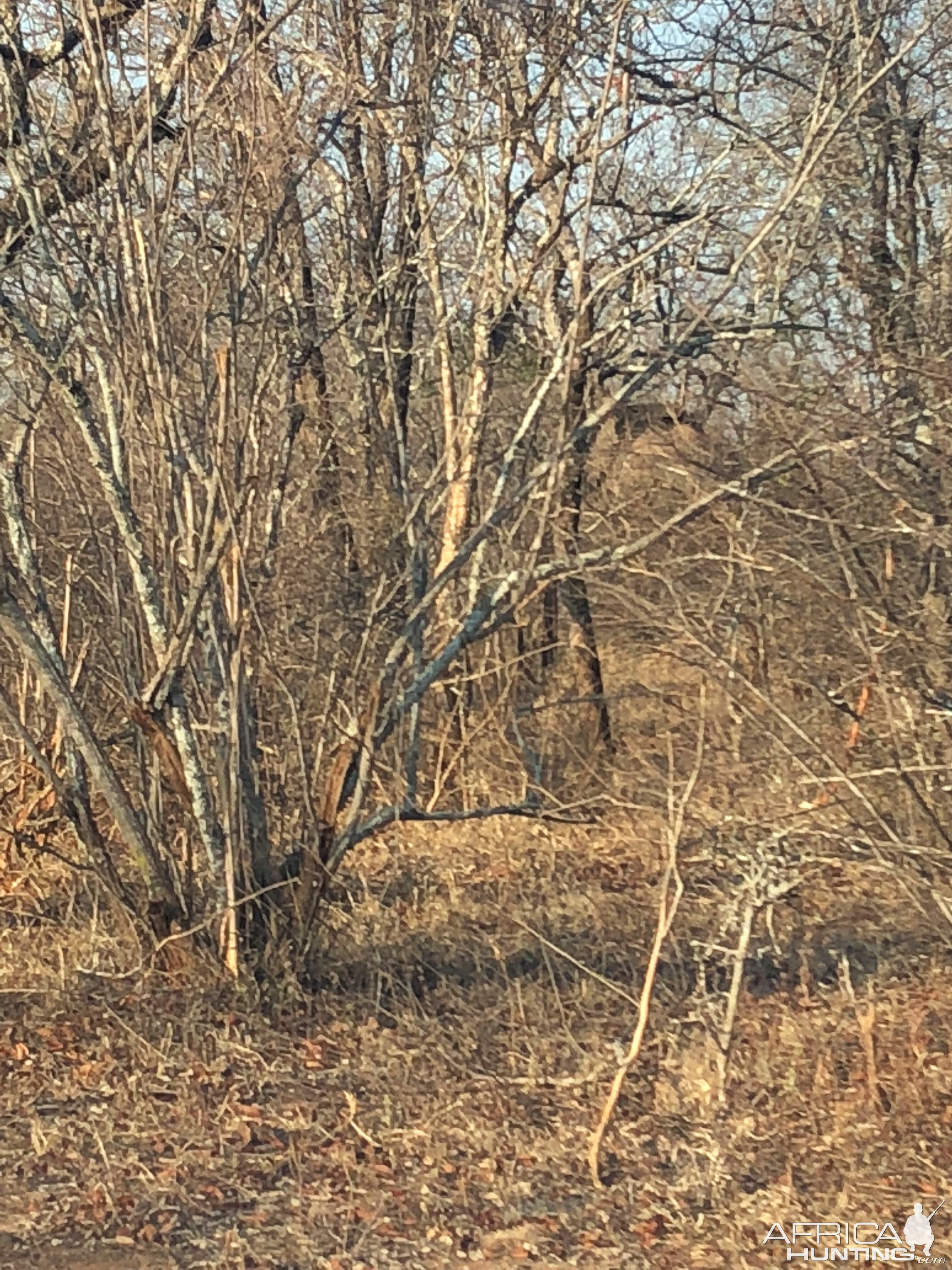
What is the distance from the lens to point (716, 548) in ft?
20.2

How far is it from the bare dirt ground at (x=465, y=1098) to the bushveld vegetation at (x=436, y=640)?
0.02 metres

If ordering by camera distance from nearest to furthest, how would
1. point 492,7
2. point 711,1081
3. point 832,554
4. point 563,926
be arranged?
point 711,1081 → point 832,554 → point 492,7 → point 563,926

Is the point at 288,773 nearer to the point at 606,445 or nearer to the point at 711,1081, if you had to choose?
the point at 711,1081

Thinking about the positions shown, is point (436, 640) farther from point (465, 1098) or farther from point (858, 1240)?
point (858, 1240)

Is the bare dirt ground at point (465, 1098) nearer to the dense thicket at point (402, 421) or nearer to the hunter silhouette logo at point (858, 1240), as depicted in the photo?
the hunter silhouette logo at point (858, 1240)

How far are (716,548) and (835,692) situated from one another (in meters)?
1.67

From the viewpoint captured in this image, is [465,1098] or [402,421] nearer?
[465,1098]

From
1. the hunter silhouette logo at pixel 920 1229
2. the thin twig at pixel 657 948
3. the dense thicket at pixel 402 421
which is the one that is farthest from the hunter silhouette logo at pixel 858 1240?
the dense thicket at pixel 402 421

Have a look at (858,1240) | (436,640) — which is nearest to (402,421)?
(436,640)

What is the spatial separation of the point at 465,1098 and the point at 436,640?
5.51 ft

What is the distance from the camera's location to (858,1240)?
338 cm

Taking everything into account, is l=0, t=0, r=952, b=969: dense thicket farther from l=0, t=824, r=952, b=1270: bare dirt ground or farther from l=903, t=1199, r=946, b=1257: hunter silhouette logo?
l=903, t=1199, r=946, b=1257: hunter silhouette logo

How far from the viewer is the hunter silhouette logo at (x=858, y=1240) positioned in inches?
130

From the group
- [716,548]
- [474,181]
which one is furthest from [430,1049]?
[474,181]
